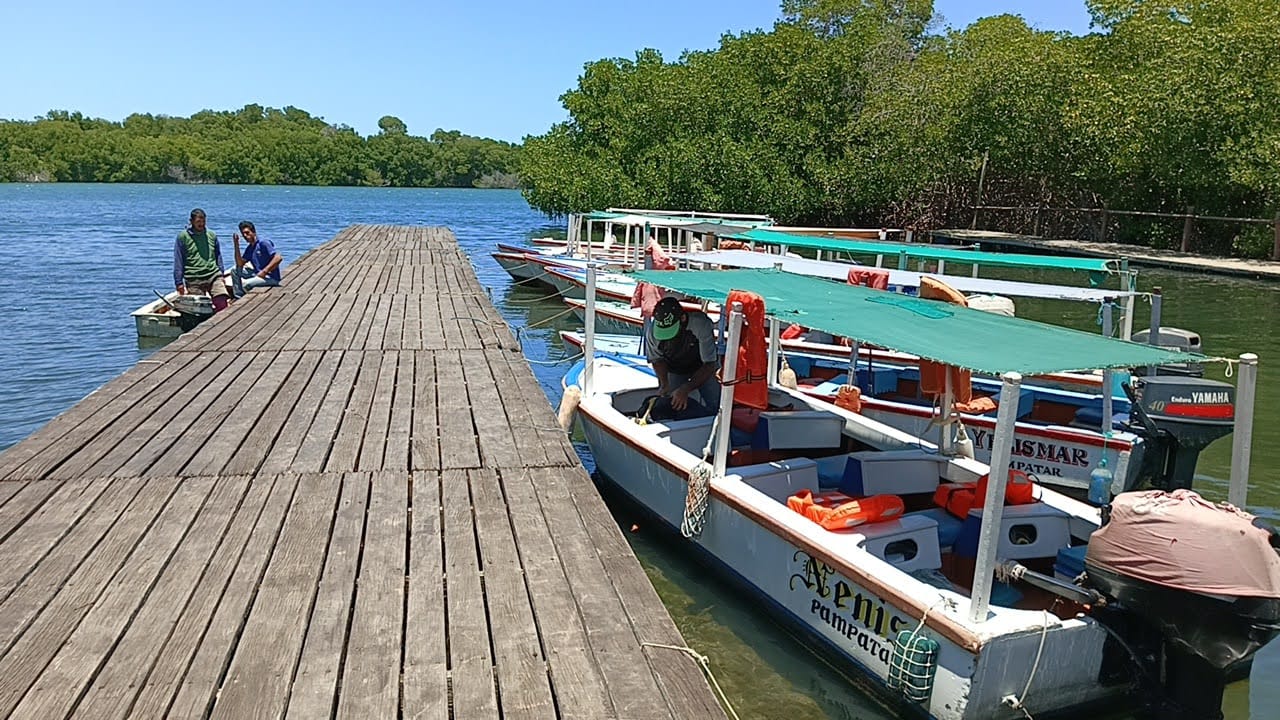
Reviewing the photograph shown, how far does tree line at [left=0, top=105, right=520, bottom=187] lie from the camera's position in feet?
417

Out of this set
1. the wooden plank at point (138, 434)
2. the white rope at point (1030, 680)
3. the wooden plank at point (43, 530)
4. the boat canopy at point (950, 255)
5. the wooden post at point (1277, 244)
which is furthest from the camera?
the wooden post at point (1277, 244)

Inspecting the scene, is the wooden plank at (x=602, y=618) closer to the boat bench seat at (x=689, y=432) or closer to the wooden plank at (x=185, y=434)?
the wooden plank at (x=185, y=434)

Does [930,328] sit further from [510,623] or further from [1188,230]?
[1188,230]

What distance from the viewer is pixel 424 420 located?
6.67 metres

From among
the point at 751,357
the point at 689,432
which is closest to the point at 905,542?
the point at 751,357

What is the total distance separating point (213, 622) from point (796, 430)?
506 centimetres

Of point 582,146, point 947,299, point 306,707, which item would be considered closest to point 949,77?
point 582,146

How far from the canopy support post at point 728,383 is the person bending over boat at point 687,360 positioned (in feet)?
5.16

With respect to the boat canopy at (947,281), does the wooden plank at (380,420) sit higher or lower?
lower

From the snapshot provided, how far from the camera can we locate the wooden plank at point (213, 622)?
3.15m

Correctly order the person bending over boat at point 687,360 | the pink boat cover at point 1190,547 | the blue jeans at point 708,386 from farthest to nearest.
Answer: the blue jeans at point 708,386 → the person bending over boat at point 687,360 → the pink boat cover at point 1190,547

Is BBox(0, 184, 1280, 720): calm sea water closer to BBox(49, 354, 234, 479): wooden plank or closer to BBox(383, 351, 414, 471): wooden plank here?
BBox(383, 351, 414, 471): wooden plank

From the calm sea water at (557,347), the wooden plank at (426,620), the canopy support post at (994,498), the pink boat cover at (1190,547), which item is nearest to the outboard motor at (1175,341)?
the calm sea water at (557,347)

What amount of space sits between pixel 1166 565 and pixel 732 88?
114 feet
